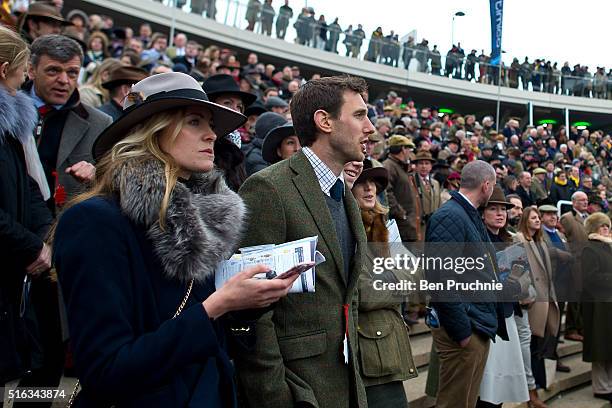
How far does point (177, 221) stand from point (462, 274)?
2.77 meters

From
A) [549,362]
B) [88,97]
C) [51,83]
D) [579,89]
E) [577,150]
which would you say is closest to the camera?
Result: [51,83]

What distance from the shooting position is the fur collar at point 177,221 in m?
1.79

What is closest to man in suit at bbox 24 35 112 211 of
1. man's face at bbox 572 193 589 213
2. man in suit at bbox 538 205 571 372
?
man in suit at bbox 538 205 571 372

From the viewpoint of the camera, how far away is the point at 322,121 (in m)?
2.80

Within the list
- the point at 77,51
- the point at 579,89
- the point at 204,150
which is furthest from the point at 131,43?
the point at 579,89

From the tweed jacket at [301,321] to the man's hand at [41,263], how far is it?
0.91 meters

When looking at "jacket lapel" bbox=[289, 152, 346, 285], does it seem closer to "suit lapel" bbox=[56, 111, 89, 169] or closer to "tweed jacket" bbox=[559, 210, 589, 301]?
"suit lapel" bbox=[56, 111, 89, 169]

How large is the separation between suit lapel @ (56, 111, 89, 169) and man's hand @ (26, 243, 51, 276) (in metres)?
0.79

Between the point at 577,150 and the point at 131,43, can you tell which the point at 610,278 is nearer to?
the point at 131,43

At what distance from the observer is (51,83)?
132 inches

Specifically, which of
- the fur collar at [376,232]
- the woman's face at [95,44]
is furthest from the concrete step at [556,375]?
the woman's face at [95,44]

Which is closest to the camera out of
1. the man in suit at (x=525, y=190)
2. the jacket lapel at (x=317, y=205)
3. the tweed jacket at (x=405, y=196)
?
the jacket lapel at (x=317, y=205)

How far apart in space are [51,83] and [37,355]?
1578mm

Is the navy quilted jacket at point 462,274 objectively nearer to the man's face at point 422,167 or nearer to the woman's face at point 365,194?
the woman's face at point 365,194
